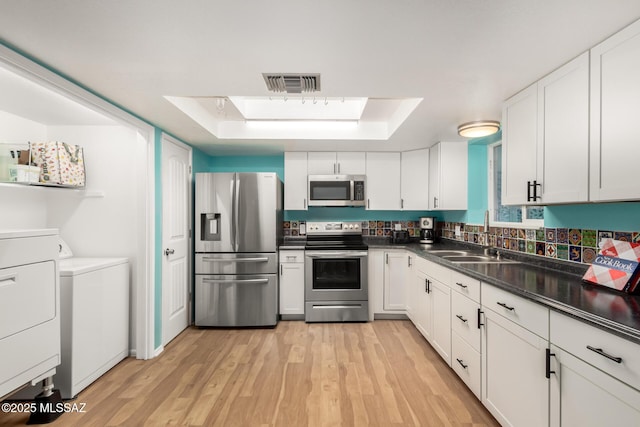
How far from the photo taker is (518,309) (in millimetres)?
1499

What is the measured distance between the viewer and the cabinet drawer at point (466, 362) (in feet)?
6.23

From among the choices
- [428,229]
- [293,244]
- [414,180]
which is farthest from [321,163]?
[428,229]

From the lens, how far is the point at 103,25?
1.29 m

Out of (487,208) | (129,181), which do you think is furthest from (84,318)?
(487,208)

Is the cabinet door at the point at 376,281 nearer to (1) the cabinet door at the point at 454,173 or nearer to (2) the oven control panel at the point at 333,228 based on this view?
(2) the oven control panel at the point at 333,228

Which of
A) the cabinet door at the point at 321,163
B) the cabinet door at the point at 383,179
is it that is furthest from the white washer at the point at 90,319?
the cabinet door at the point at 383,179

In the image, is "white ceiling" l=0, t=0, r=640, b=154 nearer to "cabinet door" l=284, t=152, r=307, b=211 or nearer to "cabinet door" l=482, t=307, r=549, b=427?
"cabinet door" l=482, t=307, r=549, b=427

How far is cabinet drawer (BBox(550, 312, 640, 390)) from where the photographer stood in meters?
0.96

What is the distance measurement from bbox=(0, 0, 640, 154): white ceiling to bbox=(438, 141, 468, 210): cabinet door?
123 cm

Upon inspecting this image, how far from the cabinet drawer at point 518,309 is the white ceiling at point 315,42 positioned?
4.28ft

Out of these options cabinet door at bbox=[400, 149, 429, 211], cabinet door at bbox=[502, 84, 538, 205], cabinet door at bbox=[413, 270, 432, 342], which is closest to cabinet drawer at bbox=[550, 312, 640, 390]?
cabinet door at bbox=[502, 84, 538, 205]

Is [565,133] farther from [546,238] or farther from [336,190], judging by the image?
[336,190]

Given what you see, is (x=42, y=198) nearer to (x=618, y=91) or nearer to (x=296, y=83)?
(x=296, y=83)

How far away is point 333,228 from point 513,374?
8.65ft
